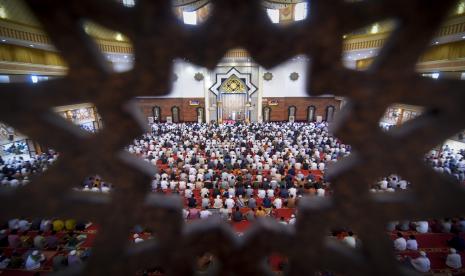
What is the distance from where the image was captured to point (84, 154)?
1.33 m

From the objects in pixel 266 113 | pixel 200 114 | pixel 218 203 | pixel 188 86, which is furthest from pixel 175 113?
pixel 218 203

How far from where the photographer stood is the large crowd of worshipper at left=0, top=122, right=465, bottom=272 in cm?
560

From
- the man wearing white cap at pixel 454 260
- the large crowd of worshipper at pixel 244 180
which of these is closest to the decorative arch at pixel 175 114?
the large crowd of worshipper at pixel 244 180

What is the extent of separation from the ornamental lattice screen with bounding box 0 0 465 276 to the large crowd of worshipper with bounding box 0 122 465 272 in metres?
0.95

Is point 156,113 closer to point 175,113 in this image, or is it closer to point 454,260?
point 175,113

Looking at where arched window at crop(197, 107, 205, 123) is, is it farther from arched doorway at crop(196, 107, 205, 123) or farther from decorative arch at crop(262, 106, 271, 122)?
decorative arch at crop(262, 106, 271, 122)

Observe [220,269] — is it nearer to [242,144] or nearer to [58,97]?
Result: [58,97]

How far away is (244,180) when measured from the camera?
9.39 meters

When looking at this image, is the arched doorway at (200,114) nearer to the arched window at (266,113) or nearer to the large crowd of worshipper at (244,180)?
the arched window at (266,113)

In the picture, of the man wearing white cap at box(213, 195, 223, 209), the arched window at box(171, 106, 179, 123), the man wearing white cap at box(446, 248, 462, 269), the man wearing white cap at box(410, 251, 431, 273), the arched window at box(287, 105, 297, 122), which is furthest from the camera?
the arched window at box(171, 106, 179, 123)

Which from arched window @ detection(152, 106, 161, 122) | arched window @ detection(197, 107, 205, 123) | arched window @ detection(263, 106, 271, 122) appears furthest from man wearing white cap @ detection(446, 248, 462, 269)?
arched window @ detection(152, 106, 161, 122)

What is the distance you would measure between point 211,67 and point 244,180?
8360 millimetres

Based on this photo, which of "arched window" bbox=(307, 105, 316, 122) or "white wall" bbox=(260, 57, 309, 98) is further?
"arched window" bbox=(307, 105, 316, 122)

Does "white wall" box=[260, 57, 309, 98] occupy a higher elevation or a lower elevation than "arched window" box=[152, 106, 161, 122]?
higher
